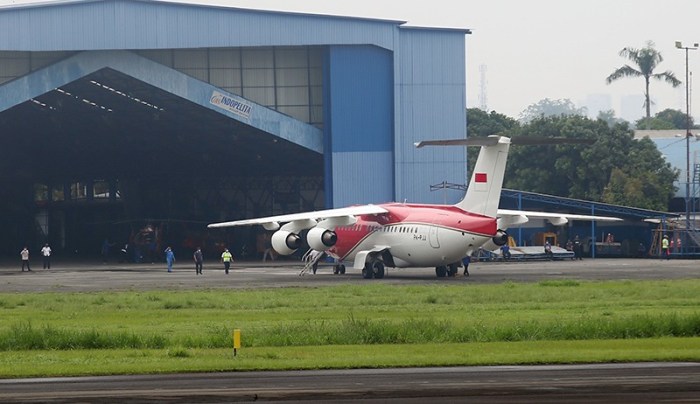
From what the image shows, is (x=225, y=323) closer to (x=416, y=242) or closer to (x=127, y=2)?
(x=416, y=242)

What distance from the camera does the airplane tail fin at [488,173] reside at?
5153 cm

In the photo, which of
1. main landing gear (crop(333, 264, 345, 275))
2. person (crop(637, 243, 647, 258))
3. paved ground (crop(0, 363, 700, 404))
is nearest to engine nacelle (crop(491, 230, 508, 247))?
main landing gear (crop(333, 264, 345, 275))

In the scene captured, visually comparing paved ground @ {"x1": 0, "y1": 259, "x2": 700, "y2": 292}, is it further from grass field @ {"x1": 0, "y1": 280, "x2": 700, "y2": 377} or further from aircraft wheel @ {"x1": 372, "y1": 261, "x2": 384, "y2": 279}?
grass field @ {"x1": 0, "y1": 280, "x2": 700, "y2": 377}

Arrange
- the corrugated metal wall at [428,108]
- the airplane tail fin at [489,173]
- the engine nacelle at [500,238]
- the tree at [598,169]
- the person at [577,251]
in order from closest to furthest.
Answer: the airplane tail fin at [489,173]
the engine nacelle at [500,238]
the corrugated metal wall at [428,108]
the person at [577,251]
the tree at [598,169]

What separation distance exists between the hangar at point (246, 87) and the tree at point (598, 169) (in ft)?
79.4

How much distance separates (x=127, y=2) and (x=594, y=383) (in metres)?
51.7

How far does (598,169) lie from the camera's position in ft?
324

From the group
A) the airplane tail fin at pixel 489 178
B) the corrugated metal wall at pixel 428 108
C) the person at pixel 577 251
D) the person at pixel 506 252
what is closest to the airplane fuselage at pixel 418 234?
the airplane tail fin at pixel 489 178

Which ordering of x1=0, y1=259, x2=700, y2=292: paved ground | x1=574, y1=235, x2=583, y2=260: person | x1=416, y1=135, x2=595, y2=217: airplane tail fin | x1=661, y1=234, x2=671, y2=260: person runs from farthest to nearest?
x1=574, y1=235, x2=583, y2=260: person → x1=661, y1=234, x2=671, y2=260: person → x1=0, y1=259, x2=700, y2=292: paved ground → x1=416, y1=135, x2=595, y2=217: airplane tail fin

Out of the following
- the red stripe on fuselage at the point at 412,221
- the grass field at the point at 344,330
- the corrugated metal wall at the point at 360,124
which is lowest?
the grass field at the point at 344,330

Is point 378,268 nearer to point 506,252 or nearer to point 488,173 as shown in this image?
point 488,173

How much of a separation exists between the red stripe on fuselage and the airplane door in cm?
21

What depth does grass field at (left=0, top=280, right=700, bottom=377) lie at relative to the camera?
25844 millimetres

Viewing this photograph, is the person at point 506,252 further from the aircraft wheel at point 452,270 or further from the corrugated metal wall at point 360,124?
the aircraft wheel at point 452,270
